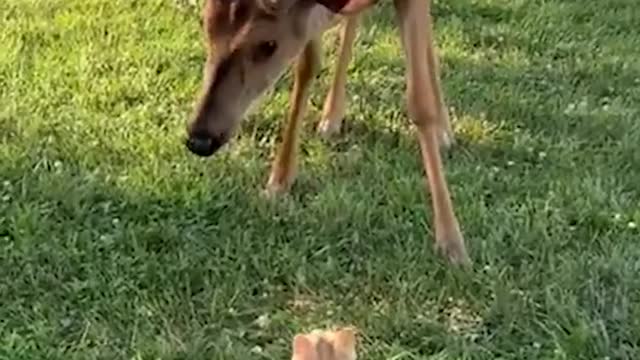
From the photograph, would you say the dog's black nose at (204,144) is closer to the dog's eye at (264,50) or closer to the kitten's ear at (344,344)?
the dog's eye at (264,50)

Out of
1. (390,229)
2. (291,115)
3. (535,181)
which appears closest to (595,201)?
(535,181)

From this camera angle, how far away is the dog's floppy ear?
430 cm

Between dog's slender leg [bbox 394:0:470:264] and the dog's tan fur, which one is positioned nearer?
the dog's tan fur

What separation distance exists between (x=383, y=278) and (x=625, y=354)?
791 mm

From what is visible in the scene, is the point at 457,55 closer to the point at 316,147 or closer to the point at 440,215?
the point at 316,147

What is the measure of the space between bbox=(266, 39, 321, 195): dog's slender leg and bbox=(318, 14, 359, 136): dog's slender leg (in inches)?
19.5

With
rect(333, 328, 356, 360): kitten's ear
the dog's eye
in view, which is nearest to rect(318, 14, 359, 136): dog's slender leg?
the dog's eye

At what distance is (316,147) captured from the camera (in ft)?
18.1

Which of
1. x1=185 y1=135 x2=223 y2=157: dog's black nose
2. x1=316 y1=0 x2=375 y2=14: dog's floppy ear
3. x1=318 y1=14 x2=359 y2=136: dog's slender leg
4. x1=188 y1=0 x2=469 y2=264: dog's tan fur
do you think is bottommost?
x1=318 y1=14 x2=359 y2=136: dog's slender leg

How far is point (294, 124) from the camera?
5133mm

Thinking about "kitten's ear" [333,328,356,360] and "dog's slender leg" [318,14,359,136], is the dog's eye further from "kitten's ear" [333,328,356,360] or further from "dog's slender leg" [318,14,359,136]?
"kitten's ear" [333,328,356,360]

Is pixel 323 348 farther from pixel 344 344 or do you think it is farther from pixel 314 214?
pixel 314 214

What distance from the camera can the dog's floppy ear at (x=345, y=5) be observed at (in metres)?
4.30

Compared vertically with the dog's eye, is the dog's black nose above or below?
below
